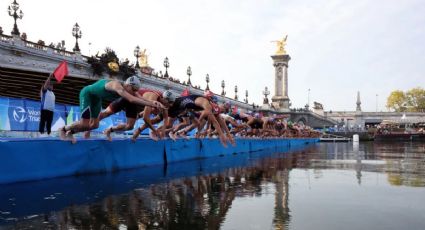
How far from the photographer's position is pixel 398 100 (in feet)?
579

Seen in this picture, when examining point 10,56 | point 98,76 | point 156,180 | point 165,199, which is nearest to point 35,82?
point 10,56

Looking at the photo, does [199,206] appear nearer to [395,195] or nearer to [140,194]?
[140,194]

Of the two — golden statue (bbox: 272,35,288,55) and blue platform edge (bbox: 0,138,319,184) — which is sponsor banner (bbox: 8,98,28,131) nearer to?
blue platform edge (bbox: 0,138,319,184)

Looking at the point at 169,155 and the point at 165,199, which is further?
the point at 169,155

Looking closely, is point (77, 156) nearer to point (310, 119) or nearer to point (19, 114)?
point (19, 114)

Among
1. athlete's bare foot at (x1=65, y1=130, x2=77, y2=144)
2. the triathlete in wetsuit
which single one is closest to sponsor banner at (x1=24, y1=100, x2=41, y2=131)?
the triathlete in wetsuit

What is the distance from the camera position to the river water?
4020 millimetres

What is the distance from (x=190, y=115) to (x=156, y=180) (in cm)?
571

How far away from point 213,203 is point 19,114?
1337 centimetres

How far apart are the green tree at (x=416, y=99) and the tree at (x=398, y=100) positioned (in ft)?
A: 5.61

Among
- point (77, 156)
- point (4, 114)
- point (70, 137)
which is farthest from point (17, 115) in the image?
point (70, 137)

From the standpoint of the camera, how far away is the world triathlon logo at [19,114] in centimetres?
1590

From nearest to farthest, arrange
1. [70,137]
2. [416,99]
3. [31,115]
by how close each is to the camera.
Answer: [70,137], [31,115], [416,99]

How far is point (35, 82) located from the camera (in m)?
29.8
